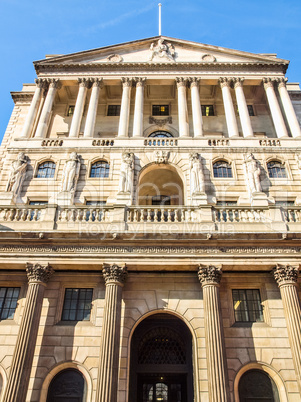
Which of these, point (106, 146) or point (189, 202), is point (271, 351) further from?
point (106, 146)

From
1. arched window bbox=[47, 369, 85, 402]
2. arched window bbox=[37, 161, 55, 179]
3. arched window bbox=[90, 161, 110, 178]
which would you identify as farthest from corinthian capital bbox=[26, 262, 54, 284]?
arched window bbox=[90, 161, 110, 178]

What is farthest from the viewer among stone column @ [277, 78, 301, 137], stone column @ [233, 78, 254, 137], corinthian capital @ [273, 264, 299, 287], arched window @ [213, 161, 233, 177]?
stone column @ [233, 78, 254, 137]

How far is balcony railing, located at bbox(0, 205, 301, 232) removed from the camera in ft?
57.0

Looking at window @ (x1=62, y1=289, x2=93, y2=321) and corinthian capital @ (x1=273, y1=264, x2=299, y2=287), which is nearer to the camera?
corinthian capital @ (x1=273, y1=264, x2=299, y2=287)

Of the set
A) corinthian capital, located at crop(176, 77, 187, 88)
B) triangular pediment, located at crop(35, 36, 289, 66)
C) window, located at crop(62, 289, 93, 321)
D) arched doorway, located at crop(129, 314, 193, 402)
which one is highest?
triangular pediment, located at crop(35, 36, 289, 66)

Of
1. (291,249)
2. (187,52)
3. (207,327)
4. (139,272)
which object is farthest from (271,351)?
(187,52)

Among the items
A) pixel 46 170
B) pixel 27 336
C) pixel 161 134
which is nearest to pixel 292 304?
pixel 27 336

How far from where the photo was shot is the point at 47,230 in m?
17.2

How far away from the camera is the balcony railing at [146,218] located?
1738cm

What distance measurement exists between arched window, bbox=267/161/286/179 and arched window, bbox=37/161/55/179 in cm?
1496

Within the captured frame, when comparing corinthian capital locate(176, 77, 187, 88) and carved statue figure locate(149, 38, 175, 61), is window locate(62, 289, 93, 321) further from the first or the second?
carved statue figure locate(149, 38, 175, 61)

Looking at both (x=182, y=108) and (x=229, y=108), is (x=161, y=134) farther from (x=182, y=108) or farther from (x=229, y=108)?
(x=229, y=108)

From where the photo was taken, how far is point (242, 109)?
26672mm

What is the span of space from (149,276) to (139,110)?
14.4m
